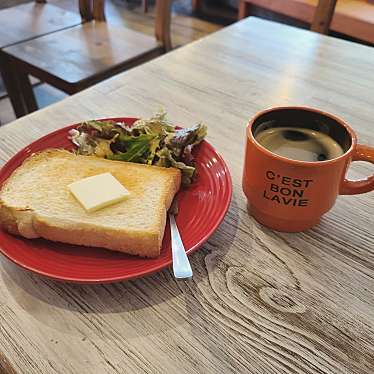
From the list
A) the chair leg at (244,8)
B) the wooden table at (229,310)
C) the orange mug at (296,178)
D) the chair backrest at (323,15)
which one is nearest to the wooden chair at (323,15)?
the chair backrest at (323,15)

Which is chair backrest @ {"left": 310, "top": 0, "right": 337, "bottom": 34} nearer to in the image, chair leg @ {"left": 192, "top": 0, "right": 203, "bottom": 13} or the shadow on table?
the shadow on table

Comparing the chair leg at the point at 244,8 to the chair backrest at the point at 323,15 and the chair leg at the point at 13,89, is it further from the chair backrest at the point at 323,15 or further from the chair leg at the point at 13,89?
the chair leg at the point at 13,89

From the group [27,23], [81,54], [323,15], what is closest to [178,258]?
[323,15]

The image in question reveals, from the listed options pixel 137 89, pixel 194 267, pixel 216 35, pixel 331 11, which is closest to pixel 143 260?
pixel 194 267

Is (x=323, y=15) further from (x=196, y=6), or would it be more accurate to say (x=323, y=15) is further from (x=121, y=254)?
(x=196, y=6)

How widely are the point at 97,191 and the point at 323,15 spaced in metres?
Result: 1.11

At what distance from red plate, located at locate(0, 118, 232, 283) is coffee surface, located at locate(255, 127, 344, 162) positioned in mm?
89

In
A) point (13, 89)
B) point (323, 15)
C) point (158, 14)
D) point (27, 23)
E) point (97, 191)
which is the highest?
point (97, 191)

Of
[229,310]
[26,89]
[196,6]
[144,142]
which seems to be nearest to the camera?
[229,310]

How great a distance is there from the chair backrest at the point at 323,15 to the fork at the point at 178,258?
42.5 inches

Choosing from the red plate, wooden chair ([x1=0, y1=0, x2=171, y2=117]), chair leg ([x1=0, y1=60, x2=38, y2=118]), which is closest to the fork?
the red plate

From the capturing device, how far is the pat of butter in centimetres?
55

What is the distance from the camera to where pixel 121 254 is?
20.9 inches

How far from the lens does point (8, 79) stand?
67.5 inches
